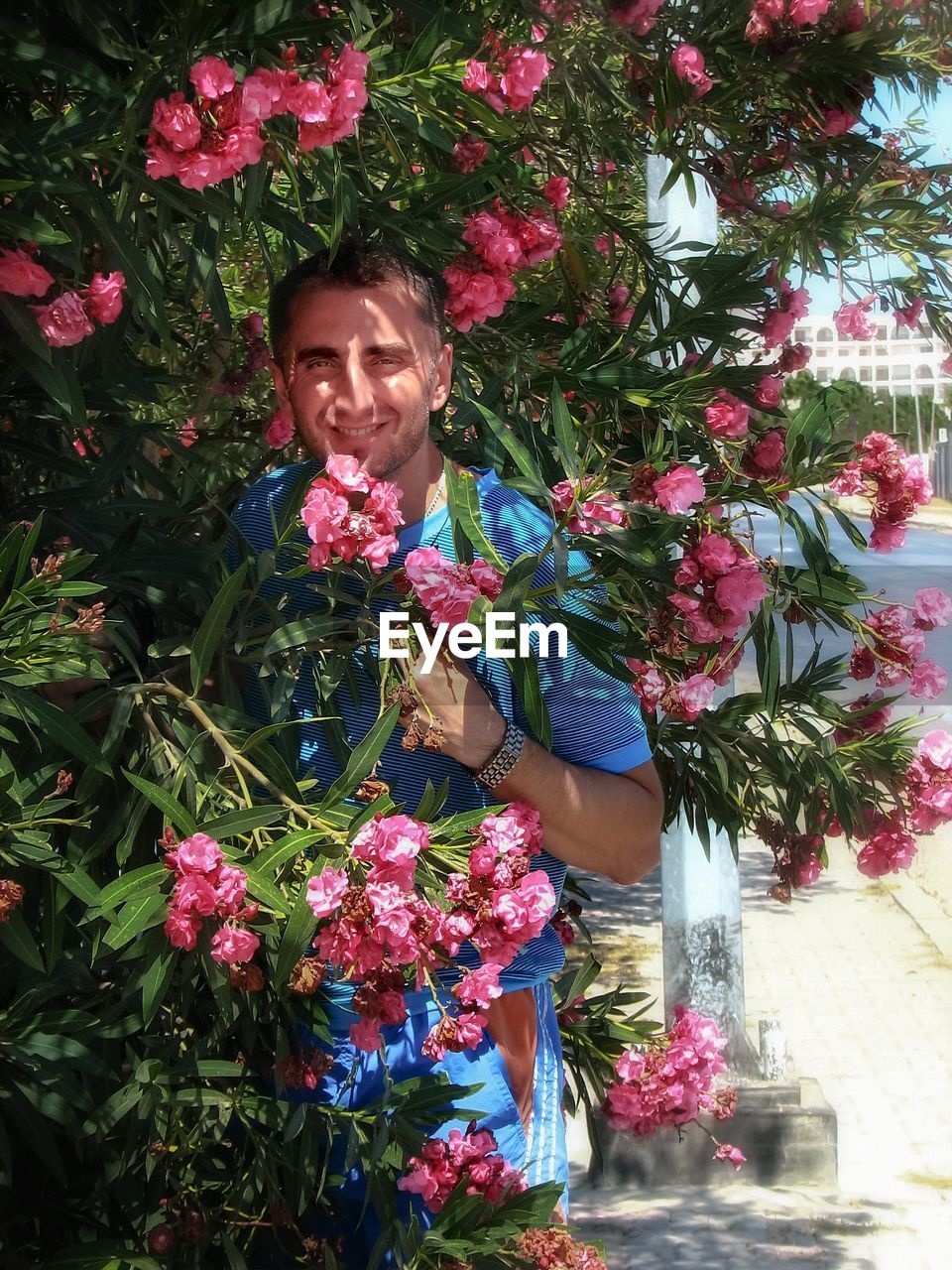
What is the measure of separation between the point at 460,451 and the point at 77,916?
1.05 meters

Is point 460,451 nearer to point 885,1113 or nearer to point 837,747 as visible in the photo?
point 837,747

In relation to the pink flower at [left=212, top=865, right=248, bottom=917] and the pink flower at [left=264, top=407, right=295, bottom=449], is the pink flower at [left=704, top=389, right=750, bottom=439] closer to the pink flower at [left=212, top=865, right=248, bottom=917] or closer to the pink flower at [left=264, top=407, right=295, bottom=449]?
the pink flower at [left=264, top=407, right=295, bottom=449]

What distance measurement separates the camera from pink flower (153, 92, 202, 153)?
170cm

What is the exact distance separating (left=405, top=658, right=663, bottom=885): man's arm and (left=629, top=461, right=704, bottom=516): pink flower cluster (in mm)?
336

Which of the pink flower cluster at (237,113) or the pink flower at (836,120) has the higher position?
the pink flower at (836,120)

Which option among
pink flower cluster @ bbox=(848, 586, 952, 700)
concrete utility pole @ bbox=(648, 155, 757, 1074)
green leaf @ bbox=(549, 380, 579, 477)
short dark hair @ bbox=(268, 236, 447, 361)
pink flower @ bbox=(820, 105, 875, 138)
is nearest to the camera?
green leaf @ bbox=(549, 380, 579, 477)

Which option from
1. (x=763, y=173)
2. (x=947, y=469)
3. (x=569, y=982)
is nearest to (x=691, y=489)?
(x=763, y=173)

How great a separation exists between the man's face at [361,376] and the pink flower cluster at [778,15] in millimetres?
824

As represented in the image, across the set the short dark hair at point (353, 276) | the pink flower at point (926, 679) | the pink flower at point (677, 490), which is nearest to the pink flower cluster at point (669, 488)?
the pink flower at point (677, 490)

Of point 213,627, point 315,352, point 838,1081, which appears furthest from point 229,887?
point 838,1081

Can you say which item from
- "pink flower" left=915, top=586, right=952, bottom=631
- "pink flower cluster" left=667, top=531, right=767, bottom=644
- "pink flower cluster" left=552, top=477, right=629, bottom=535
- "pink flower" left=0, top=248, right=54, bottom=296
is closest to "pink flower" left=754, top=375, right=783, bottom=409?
"pink flower" left=915, top=586, right=952, bottom=631

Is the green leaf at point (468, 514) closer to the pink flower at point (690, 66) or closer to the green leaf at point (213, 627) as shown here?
the green leaf at point (213, 627)

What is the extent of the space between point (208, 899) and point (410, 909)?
0.68 feet

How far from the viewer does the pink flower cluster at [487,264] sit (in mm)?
2475
